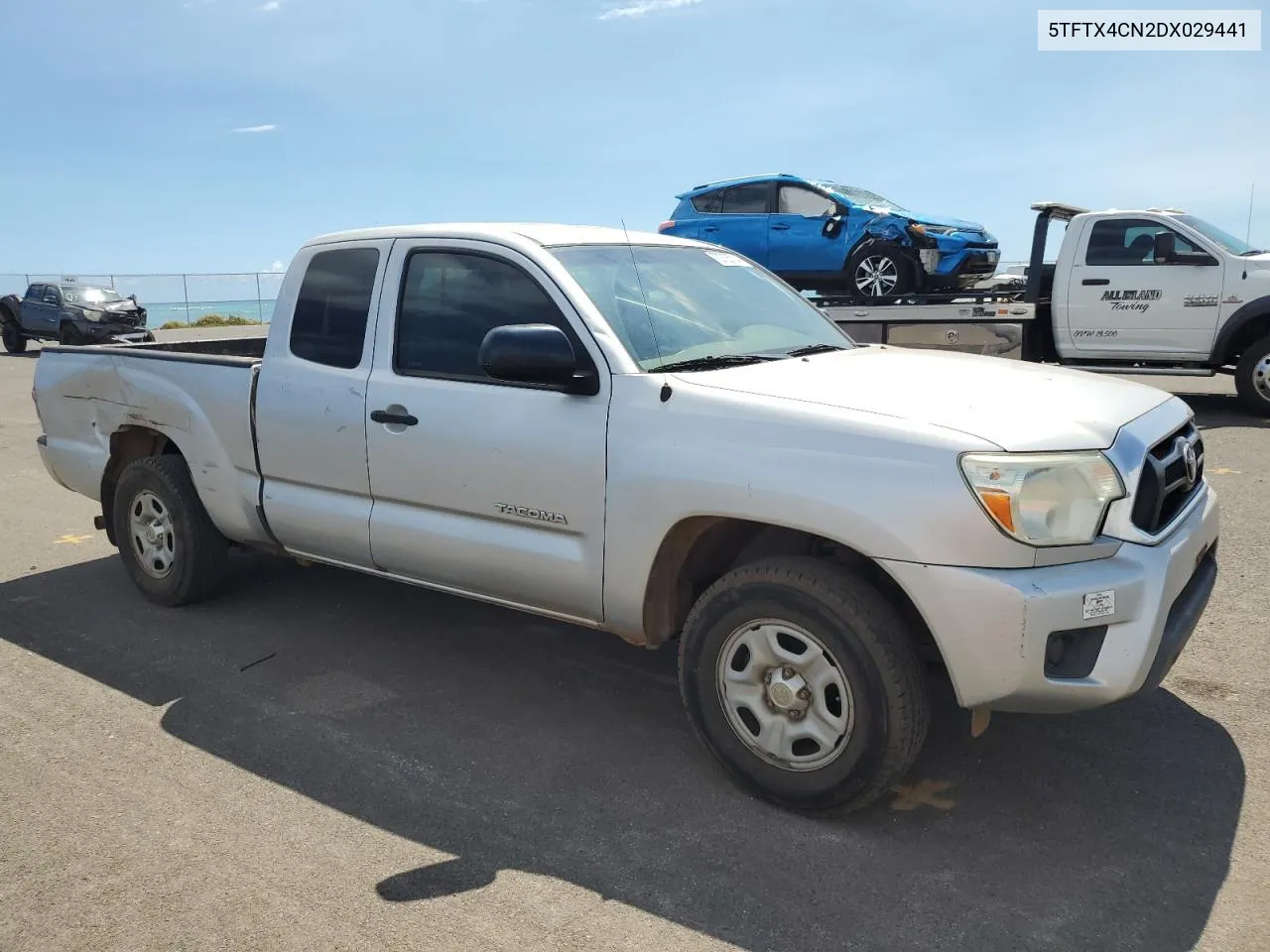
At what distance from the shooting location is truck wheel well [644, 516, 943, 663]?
10.9 ft

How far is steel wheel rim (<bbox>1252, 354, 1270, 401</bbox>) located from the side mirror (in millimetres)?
9975

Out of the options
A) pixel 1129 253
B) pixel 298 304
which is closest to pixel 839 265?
pixel 1129 253

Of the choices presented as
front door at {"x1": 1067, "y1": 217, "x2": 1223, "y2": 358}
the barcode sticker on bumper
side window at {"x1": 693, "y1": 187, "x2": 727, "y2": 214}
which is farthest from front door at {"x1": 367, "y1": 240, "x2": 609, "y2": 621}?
front door at {"x1": 1067, "y1": 217, "x2": 1223, "y2": 358}

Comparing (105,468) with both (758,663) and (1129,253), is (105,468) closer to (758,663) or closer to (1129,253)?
(758,663)

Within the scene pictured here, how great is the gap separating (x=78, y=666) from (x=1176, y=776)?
174 inches

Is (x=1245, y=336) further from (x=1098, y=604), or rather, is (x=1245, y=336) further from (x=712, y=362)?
(x=1098, y=604)

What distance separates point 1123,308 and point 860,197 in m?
3.18

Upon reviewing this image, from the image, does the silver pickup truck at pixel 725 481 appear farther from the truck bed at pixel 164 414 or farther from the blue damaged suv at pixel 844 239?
the blue damaged suv at pixel 844 239

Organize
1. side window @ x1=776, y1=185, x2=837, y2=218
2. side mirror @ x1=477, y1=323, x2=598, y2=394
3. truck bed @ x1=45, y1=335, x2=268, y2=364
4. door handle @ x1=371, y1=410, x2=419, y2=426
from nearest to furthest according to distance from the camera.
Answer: side mirror @ x1=477, y1=323, x2=598, y2=394, door handle @ x1=371, y1=410, x2=419, y2=426, truck bed @ x1=45, y1=335, x2=268, y2=364, side window @ x1=776, y1=185, x2=837, y2=218

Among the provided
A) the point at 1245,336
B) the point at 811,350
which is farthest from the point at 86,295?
the point at 811,350

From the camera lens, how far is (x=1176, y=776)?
355cm

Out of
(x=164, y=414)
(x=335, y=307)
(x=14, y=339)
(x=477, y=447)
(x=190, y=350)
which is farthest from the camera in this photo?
(x=14, y=339)

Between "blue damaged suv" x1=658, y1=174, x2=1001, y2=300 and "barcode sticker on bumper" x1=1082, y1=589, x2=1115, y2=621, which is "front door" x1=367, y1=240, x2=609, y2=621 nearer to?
"barcode sticker on bumper" x1=1082, y1=589, x2=1115, y2=621

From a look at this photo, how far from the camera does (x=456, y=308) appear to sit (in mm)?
4223
